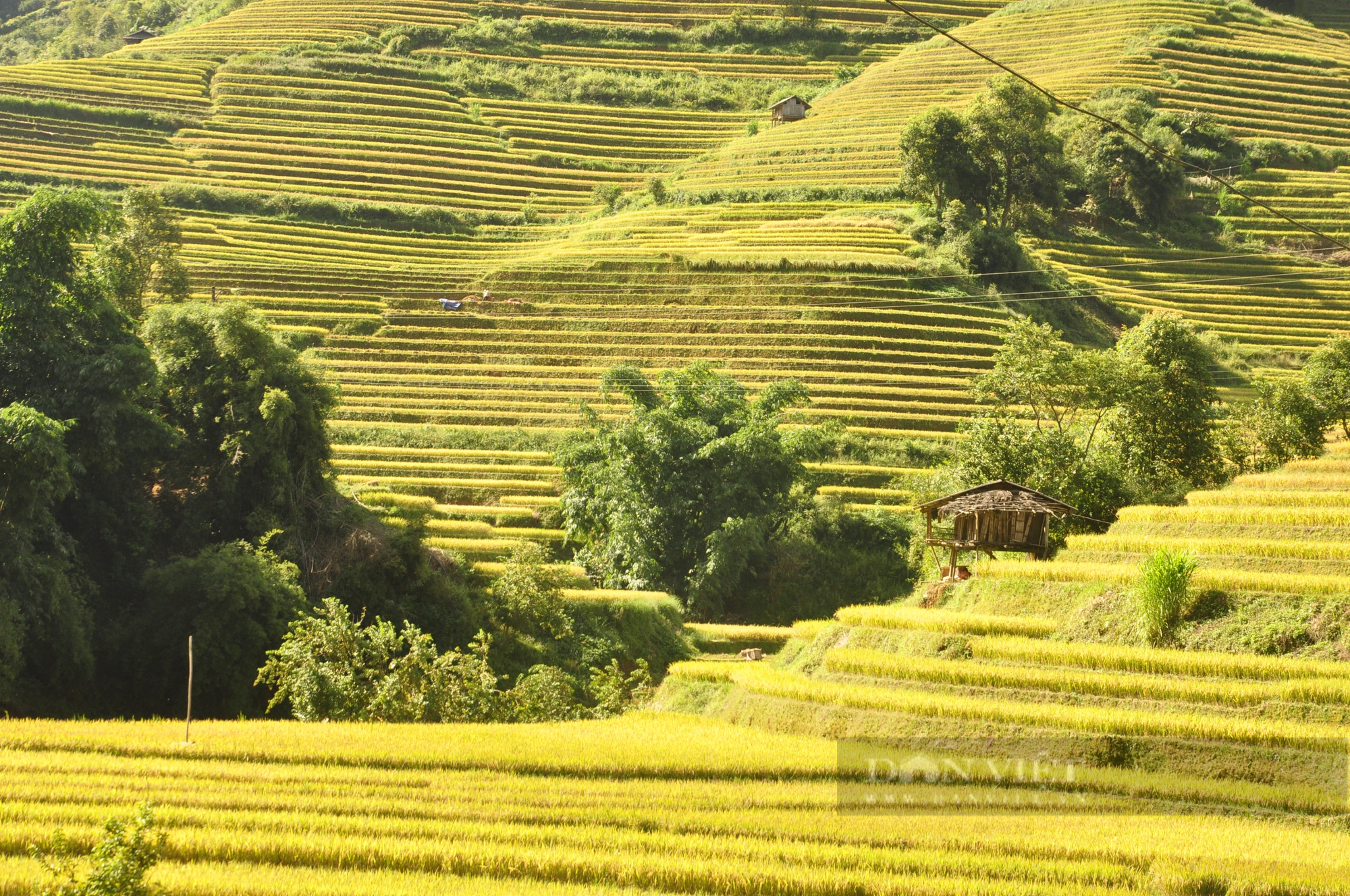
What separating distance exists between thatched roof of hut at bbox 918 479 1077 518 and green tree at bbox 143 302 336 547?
13.2m

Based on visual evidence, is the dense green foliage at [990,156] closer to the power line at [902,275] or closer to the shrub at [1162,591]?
the power line at [902,275]

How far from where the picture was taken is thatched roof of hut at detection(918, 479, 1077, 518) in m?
21.3

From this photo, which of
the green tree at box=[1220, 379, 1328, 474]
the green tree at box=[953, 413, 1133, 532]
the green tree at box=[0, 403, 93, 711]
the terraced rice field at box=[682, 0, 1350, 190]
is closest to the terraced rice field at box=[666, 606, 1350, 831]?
the green tree at box=[953, 413, 1133, 532]

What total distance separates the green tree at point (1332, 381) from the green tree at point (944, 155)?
76.5ft

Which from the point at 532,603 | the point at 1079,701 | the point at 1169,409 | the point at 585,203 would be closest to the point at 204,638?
the point at 532,603

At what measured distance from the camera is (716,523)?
97.6ft

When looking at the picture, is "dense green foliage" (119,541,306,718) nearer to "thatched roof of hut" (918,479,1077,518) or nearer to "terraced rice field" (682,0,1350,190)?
"thatched roof of hut" (918,479,1077,518)

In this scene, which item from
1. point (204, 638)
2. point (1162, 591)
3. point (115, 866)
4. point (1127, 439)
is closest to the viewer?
point (115, 866)

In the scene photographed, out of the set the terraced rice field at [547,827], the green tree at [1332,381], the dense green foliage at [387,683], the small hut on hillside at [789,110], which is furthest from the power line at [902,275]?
the terraced rice field at [547,827]

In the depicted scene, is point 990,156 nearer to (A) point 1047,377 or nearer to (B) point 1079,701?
(A) point 1047,377

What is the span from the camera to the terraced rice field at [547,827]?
9883 millimetres

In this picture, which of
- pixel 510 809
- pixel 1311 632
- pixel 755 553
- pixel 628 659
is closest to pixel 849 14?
pixel 755 553

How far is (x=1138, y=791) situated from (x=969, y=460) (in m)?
15.0

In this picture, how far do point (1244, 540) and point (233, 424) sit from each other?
19.1 metres
